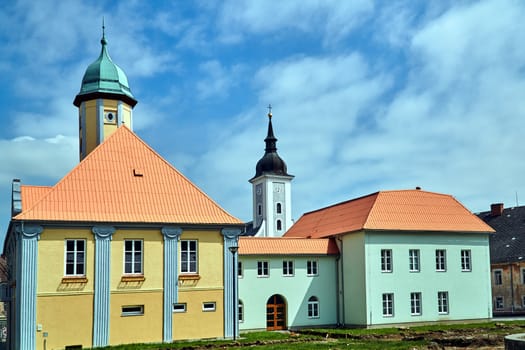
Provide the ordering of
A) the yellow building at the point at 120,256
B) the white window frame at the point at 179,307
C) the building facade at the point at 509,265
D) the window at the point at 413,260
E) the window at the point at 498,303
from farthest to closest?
the window at the point at 498,303 < the building facade at the point at 509,265 < the window at the point at 413,260 < the white window frame at the point at 179,307 < the yellow building at the point at 120,256

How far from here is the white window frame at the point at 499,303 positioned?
50.4 meters

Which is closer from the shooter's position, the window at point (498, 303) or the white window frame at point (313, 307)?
the white window frame at point (313, 307)

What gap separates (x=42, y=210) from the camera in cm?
2678

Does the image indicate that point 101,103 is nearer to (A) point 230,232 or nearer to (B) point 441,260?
Result: (A) point 230,232

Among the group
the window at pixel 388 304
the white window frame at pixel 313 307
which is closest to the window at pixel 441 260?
the window at pixel 388 304

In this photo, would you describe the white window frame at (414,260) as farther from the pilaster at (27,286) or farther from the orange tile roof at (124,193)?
the pilaster at (27,286)

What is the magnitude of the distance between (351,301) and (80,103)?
61.9 ft

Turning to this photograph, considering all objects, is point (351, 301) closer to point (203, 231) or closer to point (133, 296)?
point (203, 231)

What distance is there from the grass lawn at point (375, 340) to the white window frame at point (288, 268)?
15.2 ft

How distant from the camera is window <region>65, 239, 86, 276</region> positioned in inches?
1061

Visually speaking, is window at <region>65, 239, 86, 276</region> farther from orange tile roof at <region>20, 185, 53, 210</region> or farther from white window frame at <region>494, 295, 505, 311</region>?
white window frame at <region>494, 295, 505, 311</region>

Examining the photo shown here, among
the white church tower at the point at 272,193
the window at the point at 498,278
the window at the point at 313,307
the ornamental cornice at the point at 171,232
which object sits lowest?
the window at the point at 313,307

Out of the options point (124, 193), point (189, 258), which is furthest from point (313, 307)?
point (124, 193)

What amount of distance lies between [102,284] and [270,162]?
153ft
